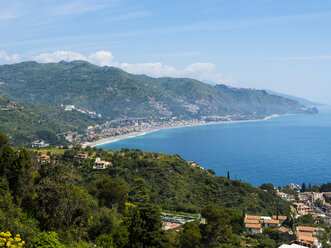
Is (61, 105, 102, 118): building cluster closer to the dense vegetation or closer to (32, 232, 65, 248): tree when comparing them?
the dense vegetation

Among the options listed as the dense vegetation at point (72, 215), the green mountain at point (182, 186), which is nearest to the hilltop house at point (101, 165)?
the green mountain at point (182, 186)

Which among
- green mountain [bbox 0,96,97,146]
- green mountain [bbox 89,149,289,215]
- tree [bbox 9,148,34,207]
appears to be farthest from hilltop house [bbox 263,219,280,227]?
green mountain [bbox 0,96,97,146]

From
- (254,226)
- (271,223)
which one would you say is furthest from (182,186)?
(254,226)

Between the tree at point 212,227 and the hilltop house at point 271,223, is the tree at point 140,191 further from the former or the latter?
the tree at point 212,227

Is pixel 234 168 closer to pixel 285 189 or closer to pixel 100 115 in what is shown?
pixel 285 189

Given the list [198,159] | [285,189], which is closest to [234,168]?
[198,159]

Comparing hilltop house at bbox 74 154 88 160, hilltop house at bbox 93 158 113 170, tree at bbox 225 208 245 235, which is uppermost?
hilltop house at bbox 74 154 88 160
